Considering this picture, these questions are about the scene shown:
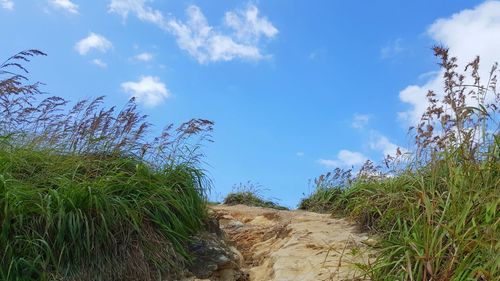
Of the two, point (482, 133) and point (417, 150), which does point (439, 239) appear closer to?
point (482, 133)

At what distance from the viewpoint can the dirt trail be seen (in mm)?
4457

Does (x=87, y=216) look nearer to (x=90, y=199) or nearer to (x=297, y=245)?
(x=90, y=199)

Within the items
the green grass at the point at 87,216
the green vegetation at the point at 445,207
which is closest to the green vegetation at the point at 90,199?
the green grass at the point at 87,216

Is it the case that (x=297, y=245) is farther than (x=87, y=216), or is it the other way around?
(x=297, y=245)

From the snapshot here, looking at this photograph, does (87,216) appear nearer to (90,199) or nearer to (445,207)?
(90,199)

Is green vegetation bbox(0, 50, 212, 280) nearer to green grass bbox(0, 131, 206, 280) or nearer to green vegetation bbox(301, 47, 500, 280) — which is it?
green grass bbox(0, 131, 206, 280)

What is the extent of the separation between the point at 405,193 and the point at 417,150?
0.70 metres

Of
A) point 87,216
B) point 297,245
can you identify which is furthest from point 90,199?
point 297,245

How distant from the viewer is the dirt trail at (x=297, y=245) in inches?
175

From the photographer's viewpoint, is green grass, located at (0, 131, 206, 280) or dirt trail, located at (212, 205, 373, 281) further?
dirt trail, located at (212, 205, 373, 281)

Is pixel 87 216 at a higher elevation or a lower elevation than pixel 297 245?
lower

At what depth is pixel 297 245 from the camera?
525 cm

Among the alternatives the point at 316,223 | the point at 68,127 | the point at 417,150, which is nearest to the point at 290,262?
the point at 316,223

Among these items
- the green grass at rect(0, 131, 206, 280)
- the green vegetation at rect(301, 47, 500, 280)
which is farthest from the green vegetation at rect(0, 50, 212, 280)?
the green vegetation at rect(301, 47, 500, 280)
